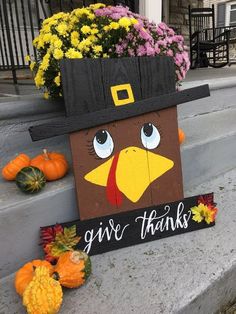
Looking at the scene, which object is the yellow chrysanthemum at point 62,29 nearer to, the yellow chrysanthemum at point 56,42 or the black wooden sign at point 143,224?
the yellow chrysanthemum at point 56,42

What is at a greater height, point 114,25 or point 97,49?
point 114,25

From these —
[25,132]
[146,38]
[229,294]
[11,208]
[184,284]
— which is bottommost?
[229,294]

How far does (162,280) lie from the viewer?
1.20 metres

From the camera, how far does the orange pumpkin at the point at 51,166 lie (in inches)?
54.5

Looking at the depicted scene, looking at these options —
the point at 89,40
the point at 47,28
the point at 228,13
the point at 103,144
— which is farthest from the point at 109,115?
the point at 228,13

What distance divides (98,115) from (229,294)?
2.95 feet

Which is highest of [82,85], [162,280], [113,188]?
[82,85]

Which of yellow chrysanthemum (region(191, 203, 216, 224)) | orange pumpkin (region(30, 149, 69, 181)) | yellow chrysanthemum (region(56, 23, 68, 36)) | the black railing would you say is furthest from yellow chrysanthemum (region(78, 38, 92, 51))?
the black railing

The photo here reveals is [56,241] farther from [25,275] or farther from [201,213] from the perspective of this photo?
[201,213]

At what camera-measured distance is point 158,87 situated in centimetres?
150

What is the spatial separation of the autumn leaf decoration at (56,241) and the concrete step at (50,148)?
0.16ft

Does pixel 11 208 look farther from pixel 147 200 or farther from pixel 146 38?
pixel 146 38

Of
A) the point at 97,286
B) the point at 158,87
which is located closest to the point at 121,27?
the point at 158,87

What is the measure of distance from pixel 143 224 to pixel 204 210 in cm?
30
